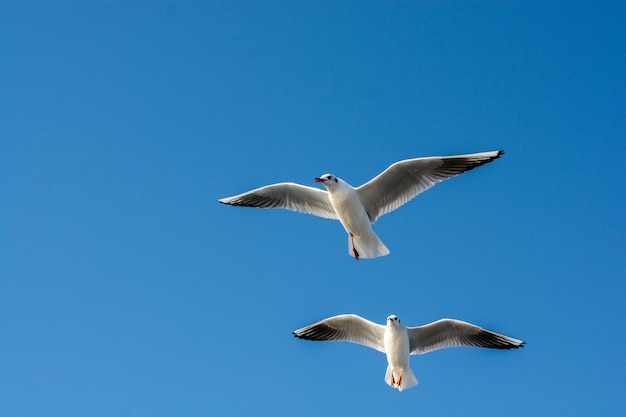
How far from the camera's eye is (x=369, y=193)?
1407 cm

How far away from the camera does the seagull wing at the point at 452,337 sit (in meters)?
14.6

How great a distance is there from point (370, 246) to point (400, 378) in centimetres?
215

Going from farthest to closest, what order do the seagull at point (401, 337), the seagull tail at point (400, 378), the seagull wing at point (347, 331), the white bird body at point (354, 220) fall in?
the seagull wing at point (347, 331) → the seagull at point (401, 337) → the seagull tail at point (400, 378) → the white bird body at point (354, 220)

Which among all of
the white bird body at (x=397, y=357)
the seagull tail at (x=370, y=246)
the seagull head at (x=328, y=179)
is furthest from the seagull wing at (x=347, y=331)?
the seagull head at (x=328, y=179)

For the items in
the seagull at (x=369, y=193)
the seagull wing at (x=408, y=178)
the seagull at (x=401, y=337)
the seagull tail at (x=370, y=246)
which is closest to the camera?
the seagull wing at (x=408, y=178)

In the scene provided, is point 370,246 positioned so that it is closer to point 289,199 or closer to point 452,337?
point 289,199

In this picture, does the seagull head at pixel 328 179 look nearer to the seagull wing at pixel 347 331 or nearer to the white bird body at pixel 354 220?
the white bird body at pixel 354 220

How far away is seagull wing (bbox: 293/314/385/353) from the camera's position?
48.9 feet

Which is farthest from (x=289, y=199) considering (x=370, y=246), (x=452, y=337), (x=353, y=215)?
(x=452, y=337)

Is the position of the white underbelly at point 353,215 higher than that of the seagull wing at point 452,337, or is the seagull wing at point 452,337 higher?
the white underbelly at point 353,215

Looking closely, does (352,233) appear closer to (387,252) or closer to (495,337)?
(387,252)

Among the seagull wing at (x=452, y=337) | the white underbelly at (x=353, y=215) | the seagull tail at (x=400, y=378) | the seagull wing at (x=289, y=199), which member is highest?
the seagull wing at (x=289, y=199)

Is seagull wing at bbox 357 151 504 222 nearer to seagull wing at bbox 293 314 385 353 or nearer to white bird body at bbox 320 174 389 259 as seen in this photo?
→ white bird body at bbox 320 174 389 259

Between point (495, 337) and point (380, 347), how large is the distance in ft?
6.13
